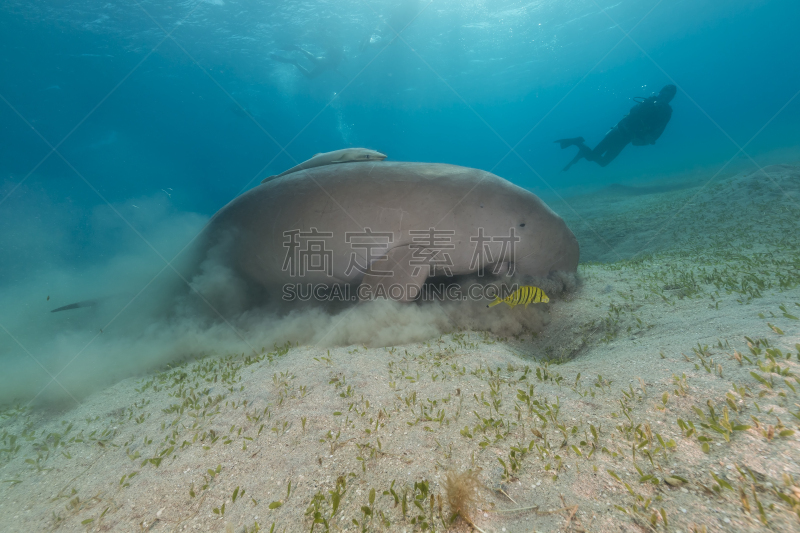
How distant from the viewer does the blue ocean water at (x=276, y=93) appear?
19.3 meters

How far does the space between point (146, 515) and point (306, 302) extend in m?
3.10

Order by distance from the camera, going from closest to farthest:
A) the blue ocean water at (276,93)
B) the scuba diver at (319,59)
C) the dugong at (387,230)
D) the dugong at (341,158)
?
the dugong at (387,230)
the dugong at (341,158)
the blue ocean water at (276,93)
the scuba diver at (319,59)

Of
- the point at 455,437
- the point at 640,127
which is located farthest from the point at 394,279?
the point at 640,127

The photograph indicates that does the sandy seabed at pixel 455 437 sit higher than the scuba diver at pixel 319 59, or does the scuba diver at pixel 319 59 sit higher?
the scuba diver at pixel 319 59

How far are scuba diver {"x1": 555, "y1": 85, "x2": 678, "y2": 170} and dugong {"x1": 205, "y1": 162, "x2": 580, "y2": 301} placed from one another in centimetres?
1191

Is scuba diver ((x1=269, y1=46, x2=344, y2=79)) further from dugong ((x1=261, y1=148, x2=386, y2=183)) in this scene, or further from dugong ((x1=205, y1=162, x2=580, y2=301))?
dugong ((x1=205, y1=162, x2=580, y2=301))

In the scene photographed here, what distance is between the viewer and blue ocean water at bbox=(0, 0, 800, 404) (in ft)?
63.4

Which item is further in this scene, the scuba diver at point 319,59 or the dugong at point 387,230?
the scuba diver at point 319,59

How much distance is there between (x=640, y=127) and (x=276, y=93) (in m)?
40.8

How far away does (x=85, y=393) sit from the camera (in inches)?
103

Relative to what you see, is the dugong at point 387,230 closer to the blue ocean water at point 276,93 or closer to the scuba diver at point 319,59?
the blue ocean water at point 276,93

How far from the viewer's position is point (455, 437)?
1421 millimetres

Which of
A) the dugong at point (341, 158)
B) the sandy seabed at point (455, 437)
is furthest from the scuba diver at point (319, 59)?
the sandy seabed at point (455, 437)

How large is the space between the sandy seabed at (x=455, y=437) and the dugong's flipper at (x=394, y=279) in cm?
90
